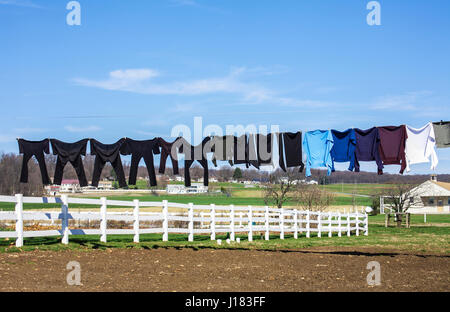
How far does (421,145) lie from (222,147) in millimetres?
6912

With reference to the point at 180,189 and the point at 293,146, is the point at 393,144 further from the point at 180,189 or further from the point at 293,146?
the point at 180,189

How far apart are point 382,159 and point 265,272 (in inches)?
333

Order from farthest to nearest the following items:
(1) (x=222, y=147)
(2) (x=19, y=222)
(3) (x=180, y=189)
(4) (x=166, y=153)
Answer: (3) (x=180, y=189), (4) (x=166, y=153), (1) (x=222, y=147), (2) (x=19, y=222)

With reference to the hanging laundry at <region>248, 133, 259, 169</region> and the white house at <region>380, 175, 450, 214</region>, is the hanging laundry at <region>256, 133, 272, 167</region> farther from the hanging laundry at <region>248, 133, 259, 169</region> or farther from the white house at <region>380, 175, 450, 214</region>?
the white house at <region>380, 175, 450, 214</region>

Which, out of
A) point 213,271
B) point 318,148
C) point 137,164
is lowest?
point 213,271

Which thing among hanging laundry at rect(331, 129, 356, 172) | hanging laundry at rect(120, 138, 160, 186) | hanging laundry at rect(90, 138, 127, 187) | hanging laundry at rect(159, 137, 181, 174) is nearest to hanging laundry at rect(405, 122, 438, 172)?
hanging laundry at rect(331, 129, 356, 172)

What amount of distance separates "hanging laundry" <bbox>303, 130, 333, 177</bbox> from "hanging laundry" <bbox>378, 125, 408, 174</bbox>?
1.79 m

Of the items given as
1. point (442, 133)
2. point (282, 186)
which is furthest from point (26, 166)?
point (282, 186)

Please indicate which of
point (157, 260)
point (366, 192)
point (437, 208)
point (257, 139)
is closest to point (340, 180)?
point (366, 192)

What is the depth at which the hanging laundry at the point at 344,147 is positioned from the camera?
771 inches

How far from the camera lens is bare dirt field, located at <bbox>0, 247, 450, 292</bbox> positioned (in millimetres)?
10117

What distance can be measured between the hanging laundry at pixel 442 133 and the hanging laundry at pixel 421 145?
0.43ft

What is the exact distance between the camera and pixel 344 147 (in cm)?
1970
